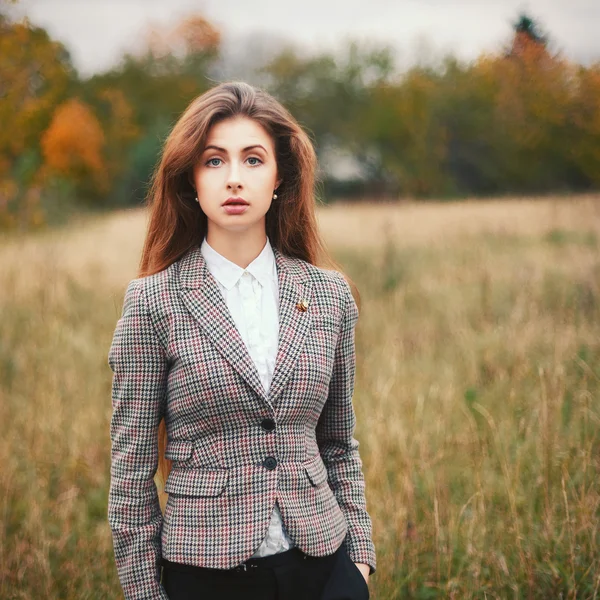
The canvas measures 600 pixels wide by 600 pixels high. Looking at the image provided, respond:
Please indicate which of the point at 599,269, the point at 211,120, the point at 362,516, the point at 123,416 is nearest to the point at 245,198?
the point at 211,120

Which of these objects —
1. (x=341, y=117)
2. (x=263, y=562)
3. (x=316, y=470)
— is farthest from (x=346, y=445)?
(x=341, y=117)

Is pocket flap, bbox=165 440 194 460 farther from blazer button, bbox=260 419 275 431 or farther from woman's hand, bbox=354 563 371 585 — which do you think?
woman's hand, bbox=354 563 371 585

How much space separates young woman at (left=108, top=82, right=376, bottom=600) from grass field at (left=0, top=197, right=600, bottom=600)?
1.94 ft

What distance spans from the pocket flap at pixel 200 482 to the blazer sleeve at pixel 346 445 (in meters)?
0.38

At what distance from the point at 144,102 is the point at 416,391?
108ft

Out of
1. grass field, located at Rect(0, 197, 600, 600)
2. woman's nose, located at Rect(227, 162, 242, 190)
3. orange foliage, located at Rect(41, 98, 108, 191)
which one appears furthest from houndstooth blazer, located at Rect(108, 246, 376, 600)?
orange foliage, located at Rect(41, 98, 108, 191)

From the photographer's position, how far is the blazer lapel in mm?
1620

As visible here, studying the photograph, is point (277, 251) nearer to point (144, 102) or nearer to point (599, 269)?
point (599, 269)

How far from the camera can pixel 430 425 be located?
3621 mm

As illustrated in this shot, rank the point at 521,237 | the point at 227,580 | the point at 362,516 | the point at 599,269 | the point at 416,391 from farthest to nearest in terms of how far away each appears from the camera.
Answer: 1. the point at 521,237
2. the point at 599,269
3. the point at 416,391
4. the point at 362,516
5. the point at 227,580

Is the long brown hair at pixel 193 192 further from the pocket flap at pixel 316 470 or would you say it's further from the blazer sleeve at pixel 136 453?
the pocket flap at pixel 316 470

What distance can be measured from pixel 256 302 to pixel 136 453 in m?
0.46

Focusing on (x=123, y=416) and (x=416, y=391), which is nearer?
(x=123, y=416)

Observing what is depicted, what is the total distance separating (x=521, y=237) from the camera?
27.7ft
